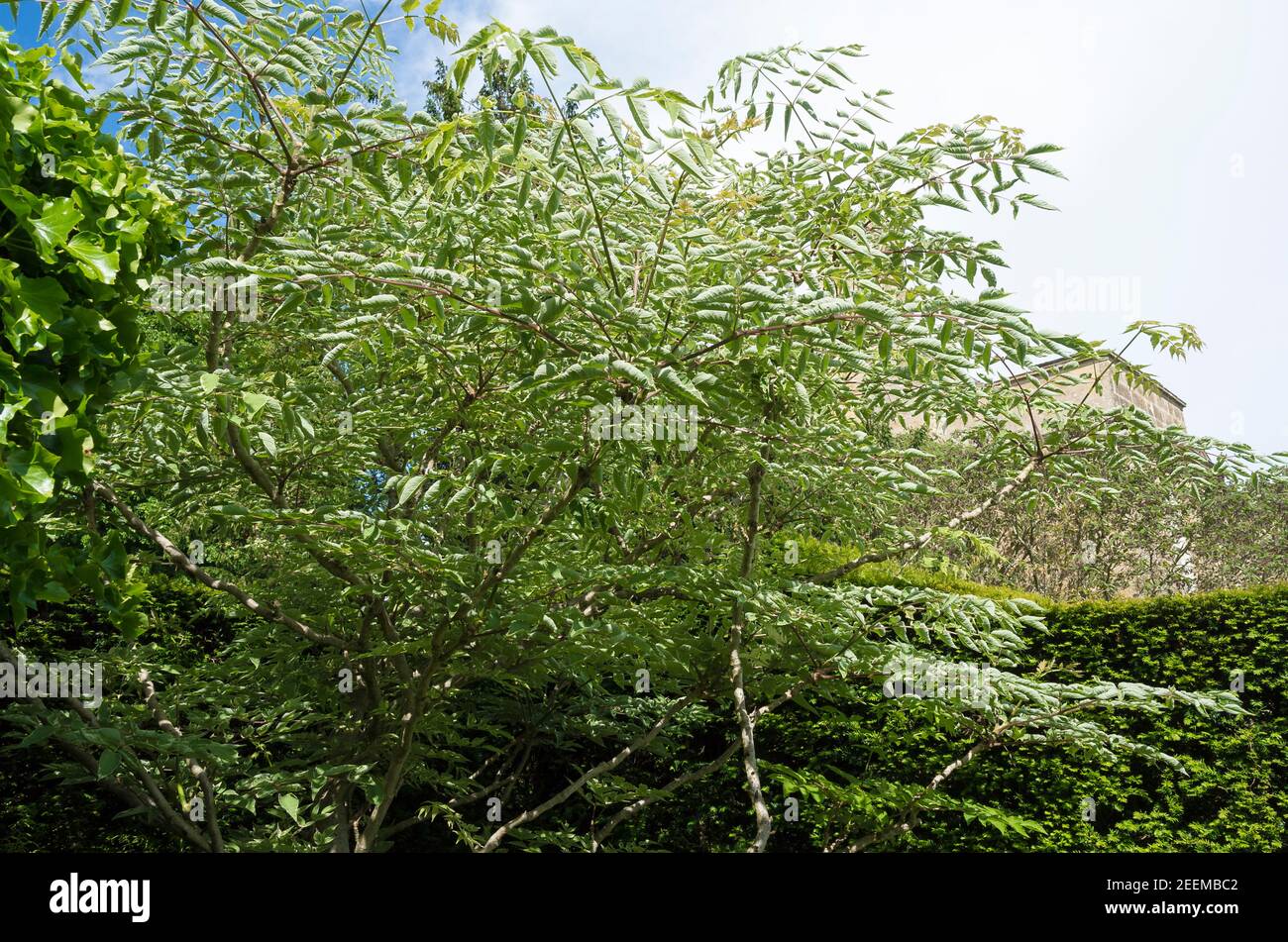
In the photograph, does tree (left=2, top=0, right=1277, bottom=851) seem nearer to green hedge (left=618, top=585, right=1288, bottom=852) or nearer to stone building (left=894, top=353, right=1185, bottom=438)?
stone building (left=894, top=353, right=1185, bottom=438)

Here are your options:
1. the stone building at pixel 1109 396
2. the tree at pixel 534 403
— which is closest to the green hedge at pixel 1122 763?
the stone building at pixel 1109 396

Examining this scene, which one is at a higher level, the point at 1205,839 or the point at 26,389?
the point at 26,389

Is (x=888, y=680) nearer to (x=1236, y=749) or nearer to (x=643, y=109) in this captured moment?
(x=643, y=109)

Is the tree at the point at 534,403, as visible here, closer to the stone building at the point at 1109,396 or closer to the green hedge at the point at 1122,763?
the stone building at the point at 1109,396

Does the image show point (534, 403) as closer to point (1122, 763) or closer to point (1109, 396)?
point (1122, 763)

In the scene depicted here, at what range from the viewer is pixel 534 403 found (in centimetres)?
300

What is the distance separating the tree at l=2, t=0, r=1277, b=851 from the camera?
2586 mm

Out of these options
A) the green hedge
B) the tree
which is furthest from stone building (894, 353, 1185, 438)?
the green hedge

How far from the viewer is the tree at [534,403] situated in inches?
102

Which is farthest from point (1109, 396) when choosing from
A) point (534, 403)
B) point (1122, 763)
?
point (534, 403)

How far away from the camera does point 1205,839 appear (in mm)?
6078

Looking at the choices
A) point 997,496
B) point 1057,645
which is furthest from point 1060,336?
point 1057,645

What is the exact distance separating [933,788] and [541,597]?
82.7 inches

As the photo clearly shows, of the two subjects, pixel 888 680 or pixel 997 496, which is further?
pixel 997 496
